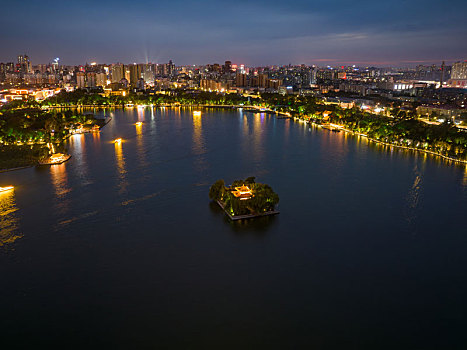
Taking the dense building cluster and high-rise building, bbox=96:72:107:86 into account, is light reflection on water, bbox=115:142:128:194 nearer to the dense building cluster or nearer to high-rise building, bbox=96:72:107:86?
the dense building cluster

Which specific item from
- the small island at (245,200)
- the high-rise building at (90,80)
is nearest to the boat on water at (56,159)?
the small island at (245,200)

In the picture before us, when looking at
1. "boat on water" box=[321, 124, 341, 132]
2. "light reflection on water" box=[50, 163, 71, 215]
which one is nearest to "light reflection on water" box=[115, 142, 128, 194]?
"light reflection on water" box=[50, 163, 71, 215]

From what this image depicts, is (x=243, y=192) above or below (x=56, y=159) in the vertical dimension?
below

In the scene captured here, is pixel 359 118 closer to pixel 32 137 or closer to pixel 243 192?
pixel 243 192

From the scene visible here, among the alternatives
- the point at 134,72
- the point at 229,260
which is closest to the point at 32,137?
the point at 229,260

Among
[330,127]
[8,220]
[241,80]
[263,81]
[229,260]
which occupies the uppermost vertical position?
[241,80]

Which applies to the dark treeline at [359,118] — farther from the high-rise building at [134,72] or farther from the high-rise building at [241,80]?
the high-rise building at [134,72]
